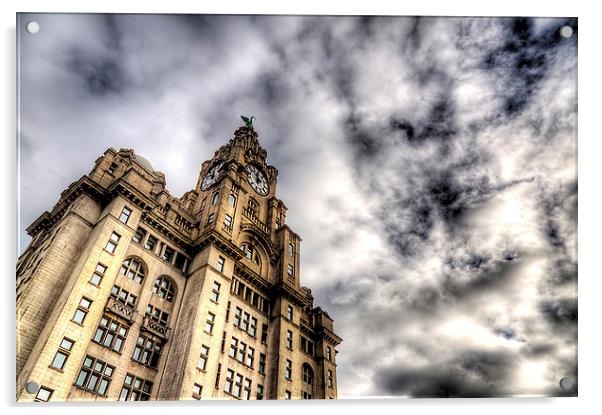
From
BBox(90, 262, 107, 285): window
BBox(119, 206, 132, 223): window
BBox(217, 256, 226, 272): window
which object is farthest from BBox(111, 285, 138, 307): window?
BBox(217, 256, 226, 272): window

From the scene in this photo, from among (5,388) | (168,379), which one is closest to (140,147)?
(5,388)

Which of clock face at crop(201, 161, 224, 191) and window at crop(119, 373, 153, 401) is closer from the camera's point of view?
window at crop(119, 373, 153, 401)

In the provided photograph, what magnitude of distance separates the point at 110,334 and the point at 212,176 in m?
14.5

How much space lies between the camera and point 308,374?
26.4 m

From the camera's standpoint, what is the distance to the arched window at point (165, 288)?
2061 cm

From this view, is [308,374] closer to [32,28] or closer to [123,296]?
[123,296]

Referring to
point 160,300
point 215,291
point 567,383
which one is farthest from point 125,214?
point 567,383

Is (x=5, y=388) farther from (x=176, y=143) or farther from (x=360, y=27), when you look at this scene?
(x=360, y=27)

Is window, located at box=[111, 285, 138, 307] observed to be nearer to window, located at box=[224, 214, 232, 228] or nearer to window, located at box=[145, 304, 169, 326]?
window, located at box=[145, 304, 169, 326]

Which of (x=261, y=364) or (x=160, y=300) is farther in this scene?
(x=261, y=364)

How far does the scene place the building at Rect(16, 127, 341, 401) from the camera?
600 inches

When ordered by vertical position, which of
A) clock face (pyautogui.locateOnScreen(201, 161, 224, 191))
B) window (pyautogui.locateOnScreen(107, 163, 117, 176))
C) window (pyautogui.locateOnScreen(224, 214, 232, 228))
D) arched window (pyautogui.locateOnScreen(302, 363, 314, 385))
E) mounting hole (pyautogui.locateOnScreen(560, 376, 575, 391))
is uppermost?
clock face (pyautogui.locateOnScreen(201, 161, 224, 191))

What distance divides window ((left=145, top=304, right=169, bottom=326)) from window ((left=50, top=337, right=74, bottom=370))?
15.5 feet
